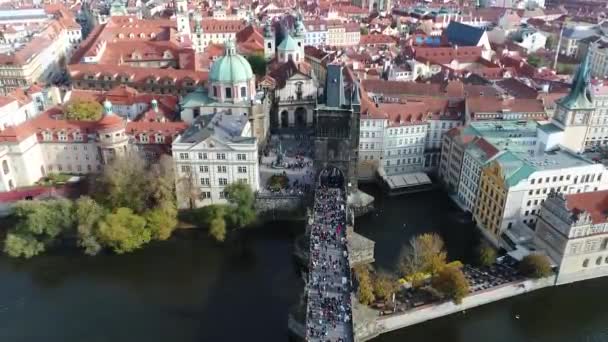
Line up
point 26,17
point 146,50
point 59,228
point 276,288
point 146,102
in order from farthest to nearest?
1. point 26,17
2. point 146,50
3. point 146,102
4. point 59,228
5. point 276,288

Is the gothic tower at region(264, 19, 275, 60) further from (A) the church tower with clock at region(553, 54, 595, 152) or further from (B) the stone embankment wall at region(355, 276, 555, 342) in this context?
(B) the stone embankment wall at region(355, 276, 555, 342)

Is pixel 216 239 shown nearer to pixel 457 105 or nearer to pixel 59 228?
pixel 59 228

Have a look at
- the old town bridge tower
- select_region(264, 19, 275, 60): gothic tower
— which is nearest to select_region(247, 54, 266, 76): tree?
select_region(264, 19, 275, 60): gothic tower

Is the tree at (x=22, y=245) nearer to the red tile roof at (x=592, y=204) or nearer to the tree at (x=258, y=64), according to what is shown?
the red tile roof at (x=592, y=204)

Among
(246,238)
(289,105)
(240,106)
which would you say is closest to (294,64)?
(289,105)

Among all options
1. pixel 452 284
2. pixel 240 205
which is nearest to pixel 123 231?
pixel 240 205
